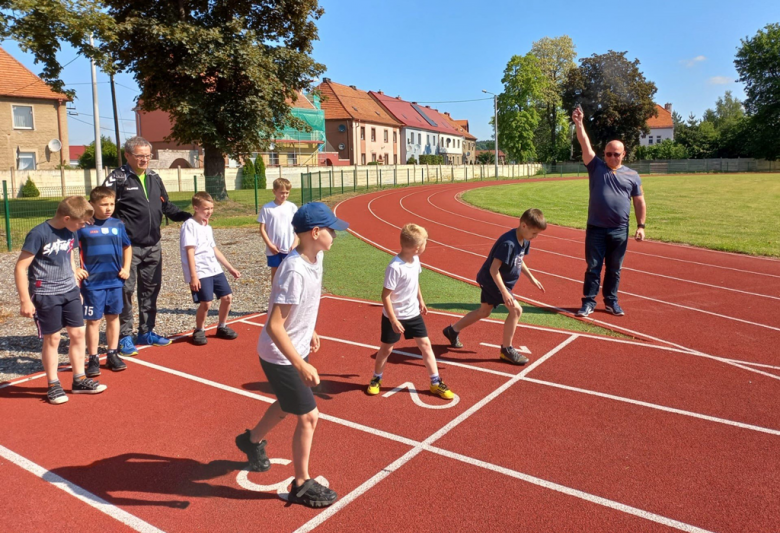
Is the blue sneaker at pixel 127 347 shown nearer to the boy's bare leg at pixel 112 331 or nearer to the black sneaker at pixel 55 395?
the boy's bare leg at pixel 112 331

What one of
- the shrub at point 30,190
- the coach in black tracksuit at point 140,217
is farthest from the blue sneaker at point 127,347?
the shrub at point 30,190

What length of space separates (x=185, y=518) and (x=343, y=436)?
1.33 m

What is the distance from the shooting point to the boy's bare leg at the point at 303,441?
3287 mm

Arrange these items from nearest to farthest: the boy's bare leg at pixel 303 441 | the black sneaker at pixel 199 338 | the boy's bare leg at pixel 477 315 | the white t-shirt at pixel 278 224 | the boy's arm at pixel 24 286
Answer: the boy's bare leg at pixel 303 441 → the boy's arm at pixel 24 286 → the boy's bare leg at pixel 477 315 → the black sneaker at pixel 199 338 → the white t-shirt at pixel 278 224

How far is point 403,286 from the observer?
4.77 m

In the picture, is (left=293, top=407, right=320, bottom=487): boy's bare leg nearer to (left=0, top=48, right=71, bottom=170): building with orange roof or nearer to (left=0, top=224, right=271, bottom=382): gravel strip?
(left=0, top=224, right=271, bottom=382): gravel strip

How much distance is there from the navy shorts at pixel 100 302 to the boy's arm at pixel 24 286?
2.36ft

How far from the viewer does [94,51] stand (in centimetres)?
2102

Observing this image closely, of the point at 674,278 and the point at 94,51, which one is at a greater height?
the point at 94,51

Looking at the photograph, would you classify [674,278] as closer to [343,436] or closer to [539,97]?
[343,436]

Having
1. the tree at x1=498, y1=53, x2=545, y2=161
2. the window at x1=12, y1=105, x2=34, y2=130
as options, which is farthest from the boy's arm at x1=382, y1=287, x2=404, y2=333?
the tree at x1=498, y1=53, x2=545, y2=161

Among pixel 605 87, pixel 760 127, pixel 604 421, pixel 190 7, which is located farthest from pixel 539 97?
pixel 604 421

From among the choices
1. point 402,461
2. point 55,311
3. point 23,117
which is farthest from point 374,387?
point 23,117

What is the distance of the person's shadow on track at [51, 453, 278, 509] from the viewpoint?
140 inches
